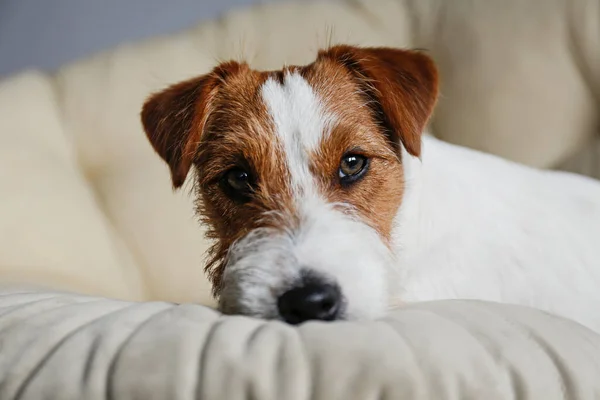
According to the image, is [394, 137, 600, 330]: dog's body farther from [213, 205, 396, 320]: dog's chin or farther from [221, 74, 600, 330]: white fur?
[213, 205, 396, 320]: dog's chin

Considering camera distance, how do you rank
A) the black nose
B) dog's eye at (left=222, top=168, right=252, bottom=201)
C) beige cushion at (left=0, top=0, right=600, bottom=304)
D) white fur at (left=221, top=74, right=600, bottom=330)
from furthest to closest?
beige cushion at (left=0, top=0, right=600, bottom=304), dog's eye at (left=222, top=168, right=252, bottom=201), white fur at (left=221, top=74, right=600, bottom=330), the black nose

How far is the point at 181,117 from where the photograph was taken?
1425 mm

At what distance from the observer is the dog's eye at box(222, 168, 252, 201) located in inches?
52.5

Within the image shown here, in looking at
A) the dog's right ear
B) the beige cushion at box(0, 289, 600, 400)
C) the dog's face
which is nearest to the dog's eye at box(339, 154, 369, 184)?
the dog's face

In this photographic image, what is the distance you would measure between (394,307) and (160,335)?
0.46 m

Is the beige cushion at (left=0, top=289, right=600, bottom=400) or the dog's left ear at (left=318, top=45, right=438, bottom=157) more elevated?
the dog's left ear at (left=318, top=45, right=438, bottom=157)

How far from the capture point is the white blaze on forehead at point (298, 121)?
1278 millimetres

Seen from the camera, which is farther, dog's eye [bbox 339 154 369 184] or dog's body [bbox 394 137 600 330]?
dog's body [bbox 394 137 600 330]

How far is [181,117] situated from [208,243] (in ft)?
1.91

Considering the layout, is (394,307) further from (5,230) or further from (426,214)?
(5,230)

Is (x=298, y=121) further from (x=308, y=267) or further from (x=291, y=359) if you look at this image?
(x=291, y=359)

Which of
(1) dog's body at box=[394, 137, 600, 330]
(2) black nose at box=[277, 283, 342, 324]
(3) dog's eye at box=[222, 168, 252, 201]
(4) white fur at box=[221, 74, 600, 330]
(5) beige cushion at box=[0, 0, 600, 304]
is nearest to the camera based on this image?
(2) black nose at box=[277, 283, 342, 324]

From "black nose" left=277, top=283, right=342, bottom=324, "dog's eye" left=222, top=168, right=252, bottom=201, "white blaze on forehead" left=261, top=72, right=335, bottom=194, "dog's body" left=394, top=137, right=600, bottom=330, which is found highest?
"white blaze on forehead" left=261, top=72, right=335, bottom=194

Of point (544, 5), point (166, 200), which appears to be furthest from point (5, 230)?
point (544, 5)
